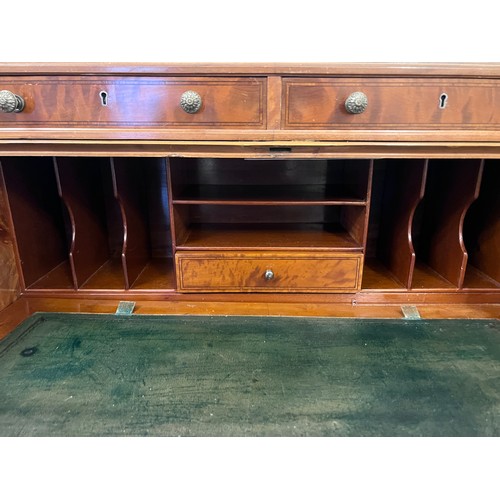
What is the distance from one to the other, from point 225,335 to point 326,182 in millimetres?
811

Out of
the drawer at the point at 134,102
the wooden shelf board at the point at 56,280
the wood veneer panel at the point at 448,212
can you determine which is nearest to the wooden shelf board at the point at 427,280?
the wood veneer panel at the point at 448,212

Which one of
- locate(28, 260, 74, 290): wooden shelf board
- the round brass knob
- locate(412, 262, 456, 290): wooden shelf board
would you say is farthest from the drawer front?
locate(28, 260, 74, 290): wooden shelf board

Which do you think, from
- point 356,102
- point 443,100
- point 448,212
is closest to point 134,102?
point 356,102

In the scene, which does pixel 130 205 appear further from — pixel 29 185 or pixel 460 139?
pixel 460 139

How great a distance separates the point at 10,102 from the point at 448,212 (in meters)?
1.39

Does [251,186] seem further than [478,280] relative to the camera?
Yes

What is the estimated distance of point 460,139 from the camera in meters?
0.88

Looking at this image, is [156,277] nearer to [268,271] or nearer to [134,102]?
[268,271]

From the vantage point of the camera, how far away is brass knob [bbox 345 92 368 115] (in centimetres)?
84

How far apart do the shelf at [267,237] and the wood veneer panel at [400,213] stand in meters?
0.18

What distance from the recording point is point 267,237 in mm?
1255

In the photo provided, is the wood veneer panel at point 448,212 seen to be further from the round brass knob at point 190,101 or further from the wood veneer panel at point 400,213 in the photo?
the round brass knob at point 190,101

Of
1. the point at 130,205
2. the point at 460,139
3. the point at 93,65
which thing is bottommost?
the point at 130,205

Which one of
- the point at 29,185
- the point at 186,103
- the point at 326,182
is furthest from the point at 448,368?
the point at 29,185
